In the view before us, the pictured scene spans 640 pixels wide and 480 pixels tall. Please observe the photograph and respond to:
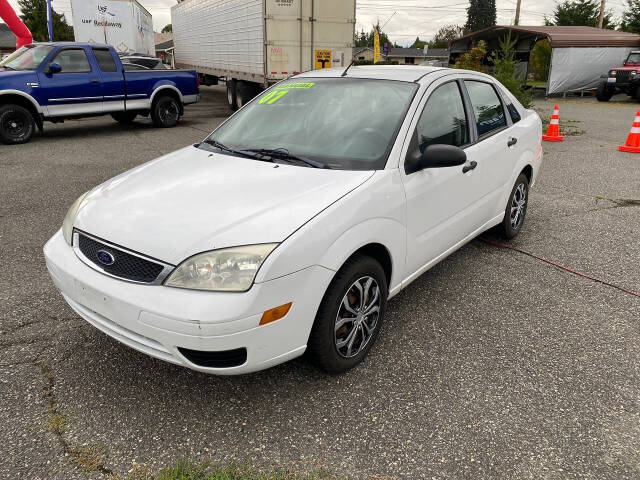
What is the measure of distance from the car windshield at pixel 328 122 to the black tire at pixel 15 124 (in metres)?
8.06

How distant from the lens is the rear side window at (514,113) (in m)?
4.51

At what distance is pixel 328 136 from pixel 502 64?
10.2m

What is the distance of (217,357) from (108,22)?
21.3 metres

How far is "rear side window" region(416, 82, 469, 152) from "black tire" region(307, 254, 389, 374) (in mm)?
958

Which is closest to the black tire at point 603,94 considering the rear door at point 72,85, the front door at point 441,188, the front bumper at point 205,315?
the rear door at point 72,85

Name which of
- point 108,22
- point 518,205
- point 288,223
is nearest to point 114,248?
point 288,223

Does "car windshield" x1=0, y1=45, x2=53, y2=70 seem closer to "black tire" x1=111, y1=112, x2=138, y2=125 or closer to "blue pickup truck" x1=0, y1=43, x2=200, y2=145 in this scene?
"blue pickup truck" x1=0, y1=43, x2=200, y2=145

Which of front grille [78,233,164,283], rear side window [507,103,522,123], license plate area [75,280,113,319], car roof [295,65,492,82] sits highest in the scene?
car roof [295,65,492,82]

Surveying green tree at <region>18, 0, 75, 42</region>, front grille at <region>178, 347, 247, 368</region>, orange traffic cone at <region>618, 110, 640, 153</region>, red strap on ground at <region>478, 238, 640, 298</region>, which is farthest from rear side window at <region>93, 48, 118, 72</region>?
green tree at <region>18, 0, 75, 42</region>

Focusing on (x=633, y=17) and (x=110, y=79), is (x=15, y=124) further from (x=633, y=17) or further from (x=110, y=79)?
(x=633, y=17)

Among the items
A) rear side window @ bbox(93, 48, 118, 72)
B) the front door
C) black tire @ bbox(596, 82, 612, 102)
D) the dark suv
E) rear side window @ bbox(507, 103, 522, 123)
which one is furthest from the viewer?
black tire @ bbox(596, 82, 612, 102)

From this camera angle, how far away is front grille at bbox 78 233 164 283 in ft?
7.47

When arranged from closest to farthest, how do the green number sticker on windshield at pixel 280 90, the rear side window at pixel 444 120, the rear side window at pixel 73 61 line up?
1. the rear side window at pixel 444 120
2. the green number sticker on windshield at pixel 280 90
3. the rear side window at pixel 73 61

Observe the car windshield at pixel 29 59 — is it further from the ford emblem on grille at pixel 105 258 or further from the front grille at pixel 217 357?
the front grille at pixel 217 357
